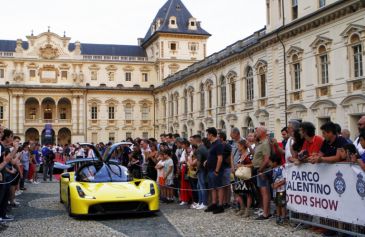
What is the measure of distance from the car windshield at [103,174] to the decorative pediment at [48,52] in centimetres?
5464

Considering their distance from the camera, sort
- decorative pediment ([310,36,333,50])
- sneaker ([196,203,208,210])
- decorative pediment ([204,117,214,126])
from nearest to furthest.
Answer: sneaker ([196,203,208,210]) → decorative pediment ([310,36,333,50]) → decorative pediment ([204,117,214,126])

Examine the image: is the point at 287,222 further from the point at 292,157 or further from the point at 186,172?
the point at 186,172

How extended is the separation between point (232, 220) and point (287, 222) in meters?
1.27

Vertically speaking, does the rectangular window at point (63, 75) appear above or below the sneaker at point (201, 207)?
above

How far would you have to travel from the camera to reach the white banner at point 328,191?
25.2 feet

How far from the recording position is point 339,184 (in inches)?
318

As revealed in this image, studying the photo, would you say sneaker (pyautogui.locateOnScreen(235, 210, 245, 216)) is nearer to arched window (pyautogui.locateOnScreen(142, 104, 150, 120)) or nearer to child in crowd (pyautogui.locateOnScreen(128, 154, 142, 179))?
child in crowd (pyautogui.locateOnScreen(128, 154, 142, 179))

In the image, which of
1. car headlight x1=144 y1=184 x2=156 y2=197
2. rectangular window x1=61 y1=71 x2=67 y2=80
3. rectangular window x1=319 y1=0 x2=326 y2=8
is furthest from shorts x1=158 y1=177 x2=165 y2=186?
rectangular window x1=61 y1=71 x2=67 y2=80

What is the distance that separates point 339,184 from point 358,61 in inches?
620

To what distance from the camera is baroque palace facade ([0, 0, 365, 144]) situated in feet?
78.3

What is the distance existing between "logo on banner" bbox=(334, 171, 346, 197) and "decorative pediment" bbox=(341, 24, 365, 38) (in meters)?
15.3

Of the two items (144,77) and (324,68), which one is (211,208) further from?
(144,77)

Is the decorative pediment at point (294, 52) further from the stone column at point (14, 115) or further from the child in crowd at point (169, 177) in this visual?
the stone column at point (14, 115)

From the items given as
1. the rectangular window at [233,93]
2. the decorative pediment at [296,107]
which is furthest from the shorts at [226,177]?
the rectangular window at [233,93]
